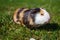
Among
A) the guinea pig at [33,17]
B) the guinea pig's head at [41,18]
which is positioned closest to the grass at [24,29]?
the guinea pig at [33,17]

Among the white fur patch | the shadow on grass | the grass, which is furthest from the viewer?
the shadow on grass

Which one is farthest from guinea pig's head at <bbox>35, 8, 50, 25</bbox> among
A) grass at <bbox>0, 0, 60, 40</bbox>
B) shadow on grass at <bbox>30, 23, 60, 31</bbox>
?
shadow on grass at <bbox>30, 23, 60, 31</bbox>

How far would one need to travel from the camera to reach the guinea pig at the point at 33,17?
7418mm

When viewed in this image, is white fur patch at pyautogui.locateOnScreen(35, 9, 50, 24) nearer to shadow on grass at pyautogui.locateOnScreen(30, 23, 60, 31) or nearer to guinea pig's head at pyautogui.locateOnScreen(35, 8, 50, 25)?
guinea pig's head at pyautogui.locateOnScreen(35, 8, 50, 25)

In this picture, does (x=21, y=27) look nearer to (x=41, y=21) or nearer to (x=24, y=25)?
(x=24, y=25)

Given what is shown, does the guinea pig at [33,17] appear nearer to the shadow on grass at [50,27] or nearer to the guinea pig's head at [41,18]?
the guinea pig's head at [41,18]

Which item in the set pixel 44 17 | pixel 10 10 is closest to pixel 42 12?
pixel 44 17

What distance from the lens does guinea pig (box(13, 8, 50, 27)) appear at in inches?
292

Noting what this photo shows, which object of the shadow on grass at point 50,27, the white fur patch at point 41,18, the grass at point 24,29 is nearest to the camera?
the white fur patch at point 41,18

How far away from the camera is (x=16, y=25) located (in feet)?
27.3

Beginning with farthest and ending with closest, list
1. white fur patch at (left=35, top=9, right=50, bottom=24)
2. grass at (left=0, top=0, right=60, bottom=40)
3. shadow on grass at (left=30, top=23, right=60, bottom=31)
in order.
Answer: shadow on grass at (left=30, top=23, right=60, bottom=31) → grass at (left=0, top=0, right=60, bottom=40) → white fur patch at (left=35, top=9, right=50, bottom=24)

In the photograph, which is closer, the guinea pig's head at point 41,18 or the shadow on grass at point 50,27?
the guinea pig's head at point 41,18

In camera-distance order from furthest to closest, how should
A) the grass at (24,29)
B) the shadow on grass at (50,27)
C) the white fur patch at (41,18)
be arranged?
the shadow on grass at (50,27) → the grass at (24,29) → the white fur patch at (41,18)

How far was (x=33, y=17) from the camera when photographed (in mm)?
7527
